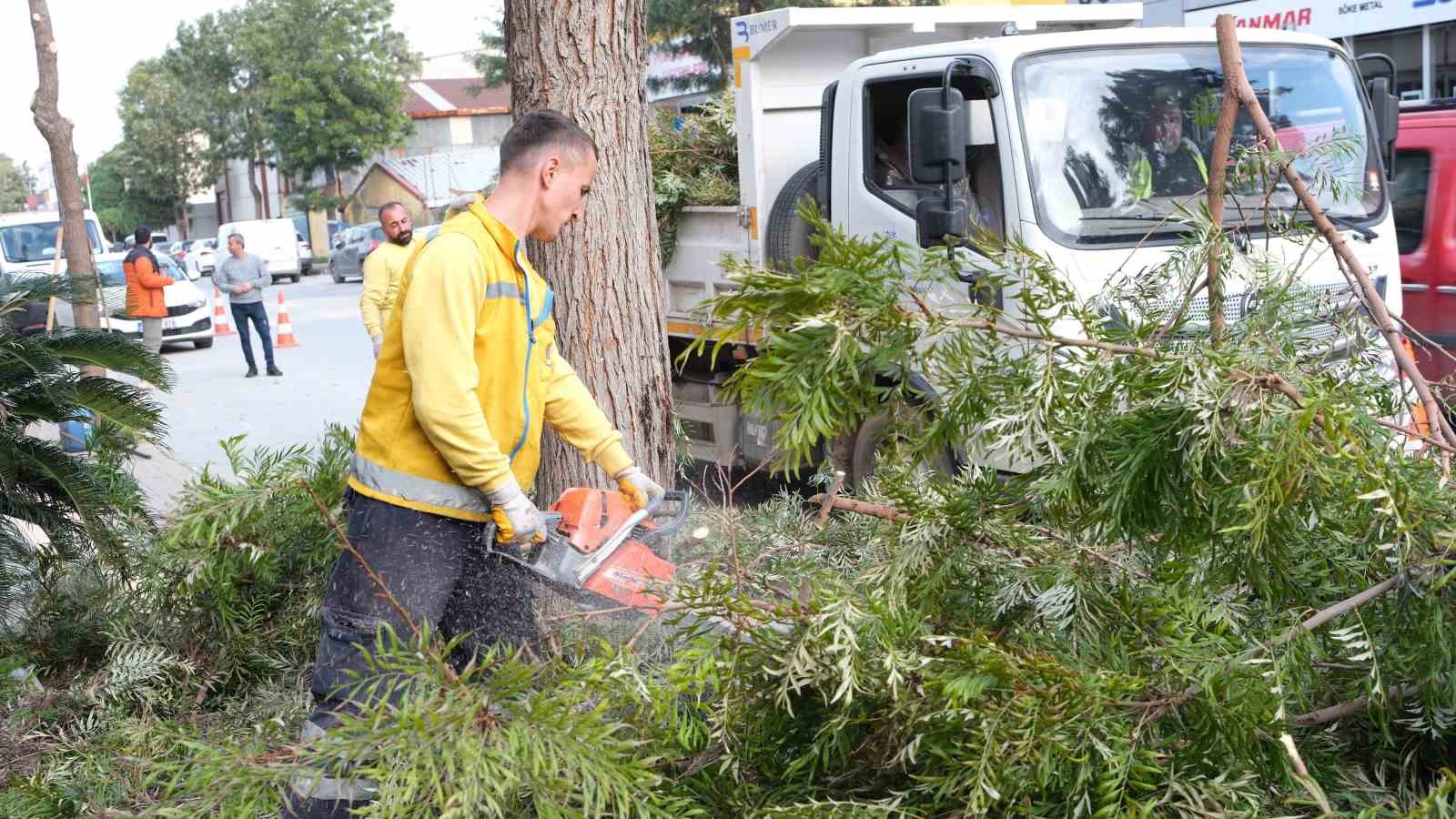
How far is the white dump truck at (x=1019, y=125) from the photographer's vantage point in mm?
5285

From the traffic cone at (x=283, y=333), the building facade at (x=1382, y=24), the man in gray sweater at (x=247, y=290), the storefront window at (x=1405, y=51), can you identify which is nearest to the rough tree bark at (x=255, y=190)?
the traffic cone at (x=283, y=333)

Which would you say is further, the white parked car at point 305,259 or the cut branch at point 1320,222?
the white parked car at point 305,259

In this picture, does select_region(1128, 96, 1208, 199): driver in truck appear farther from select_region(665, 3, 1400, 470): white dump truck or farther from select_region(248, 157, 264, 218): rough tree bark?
select_region(248, 157, 264, 218): rough tree bark

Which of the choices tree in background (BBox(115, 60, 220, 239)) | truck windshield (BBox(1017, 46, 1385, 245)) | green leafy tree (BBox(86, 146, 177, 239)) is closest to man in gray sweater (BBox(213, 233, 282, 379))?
truck windshield (BBox(1017, 46, 1385, 245))

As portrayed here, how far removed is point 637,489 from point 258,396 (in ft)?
38.0

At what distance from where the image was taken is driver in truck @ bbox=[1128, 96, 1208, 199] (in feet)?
17.3

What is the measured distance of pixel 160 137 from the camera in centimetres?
6106

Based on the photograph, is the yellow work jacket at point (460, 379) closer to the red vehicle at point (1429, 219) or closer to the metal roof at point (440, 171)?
the red vehicle at point (1429, 219)

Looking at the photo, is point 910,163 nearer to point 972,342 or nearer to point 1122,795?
point 972,342

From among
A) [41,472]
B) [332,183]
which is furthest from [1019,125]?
[332,183]

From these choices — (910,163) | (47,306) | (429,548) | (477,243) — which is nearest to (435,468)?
(429,548)

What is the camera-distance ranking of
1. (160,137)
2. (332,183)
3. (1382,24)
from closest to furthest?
1. (1382,24)
2. (332,183)
3. (160,137)

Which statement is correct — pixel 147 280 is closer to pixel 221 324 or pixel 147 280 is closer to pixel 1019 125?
pixel 1019 125

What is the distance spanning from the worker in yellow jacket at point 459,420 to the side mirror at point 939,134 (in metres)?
2.29
